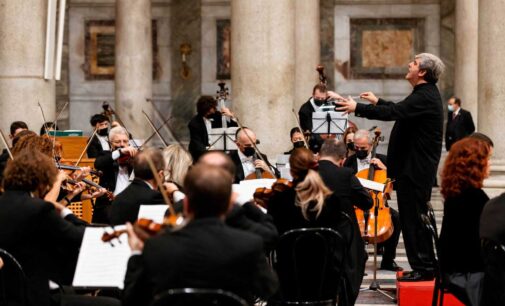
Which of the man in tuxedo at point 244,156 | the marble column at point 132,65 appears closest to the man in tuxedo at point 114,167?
the man in tuxedo at point 244,156

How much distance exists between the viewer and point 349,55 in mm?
25203

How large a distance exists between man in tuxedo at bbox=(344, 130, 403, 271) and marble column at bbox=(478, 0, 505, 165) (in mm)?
1622

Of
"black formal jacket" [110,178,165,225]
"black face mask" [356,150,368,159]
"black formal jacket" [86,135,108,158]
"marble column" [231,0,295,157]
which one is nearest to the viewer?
"black formal jacket" [110,178,165,225]

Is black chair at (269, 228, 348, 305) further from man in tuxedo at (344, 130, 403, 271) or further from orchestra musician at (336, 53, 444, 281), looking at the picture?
man in tuxedo at (344, 130, 403, 271)

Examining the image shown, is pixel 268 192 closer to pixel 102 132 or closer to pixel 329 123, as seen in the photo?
pixel 329 123

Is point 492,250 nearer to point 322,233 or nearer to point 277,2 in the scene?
point 322,233

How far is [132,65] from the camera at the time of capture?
73.6 ft

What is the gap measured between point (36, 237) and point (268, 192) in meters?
1.87

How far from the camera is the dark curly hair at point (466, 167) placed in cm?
774

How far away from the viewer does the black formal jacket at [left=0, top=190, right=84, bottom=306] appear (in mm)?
6648

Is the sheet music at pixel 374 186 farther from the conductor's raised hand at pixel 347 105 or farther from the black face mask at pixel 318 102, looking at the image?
the black face mask at pixel 318 102

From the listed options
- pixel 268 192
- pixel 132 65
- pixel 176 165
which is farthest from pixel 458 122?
pixel 268 192

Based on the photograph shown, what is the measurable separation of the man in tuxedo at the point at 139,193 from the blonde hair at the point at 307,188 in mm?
846

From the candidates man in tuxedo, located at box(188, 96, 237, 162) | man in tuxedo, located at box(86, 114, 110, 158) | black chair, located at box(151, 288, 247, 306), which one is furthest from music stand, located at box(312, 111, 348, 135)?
black chair, located at box(151, 288, 247, 306)
